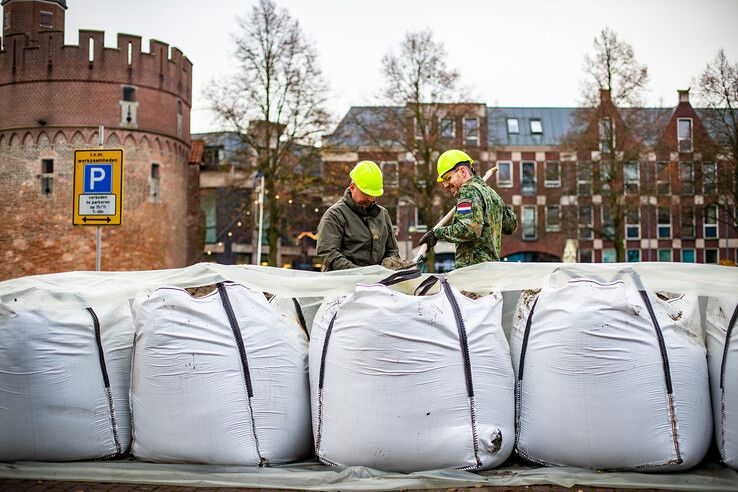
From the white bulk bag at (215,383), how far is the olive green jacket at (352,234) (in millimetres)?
1498

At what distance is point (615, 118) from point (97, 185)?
82.3ft

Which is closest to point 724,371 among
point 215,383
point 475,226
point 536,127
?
point 475,226

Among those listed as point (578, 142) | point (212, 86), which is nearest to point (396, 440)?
point (212, 86)

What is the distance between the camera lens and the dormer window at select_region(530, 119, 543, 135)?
45.7 m

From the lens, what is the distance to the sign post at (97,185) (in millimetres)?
9000

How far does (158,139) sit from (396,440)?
36252mm

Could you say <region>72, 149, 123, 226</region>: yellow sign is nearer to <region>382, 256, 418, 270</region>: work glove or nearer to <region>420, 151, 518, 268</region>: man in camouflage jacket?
<region>420, 151, 518, 268</region>: man in camouflage jacket

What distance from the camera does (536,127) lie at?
151 ft

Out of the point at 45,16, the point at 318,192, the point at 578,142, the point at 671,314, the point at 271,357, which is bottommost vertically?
the point at 271,357

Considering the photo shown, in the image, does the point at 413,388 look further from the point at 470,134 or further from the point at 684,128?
the point at 684,128

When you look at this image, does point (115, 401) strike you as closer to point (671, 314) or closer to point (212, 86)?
point (671, 314)

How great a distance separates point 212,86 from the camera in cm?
2811

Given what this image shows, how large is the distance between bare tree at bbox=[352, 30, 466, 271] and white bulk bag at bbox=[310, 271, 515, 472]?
24.3 metres

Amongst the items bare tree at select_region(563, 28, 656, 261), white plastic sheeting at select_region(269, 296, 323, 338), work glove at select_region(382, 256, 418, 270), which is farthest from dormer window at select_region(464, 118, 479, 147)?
white plastic sheeting at select_region(269, 296, 323, 338)
